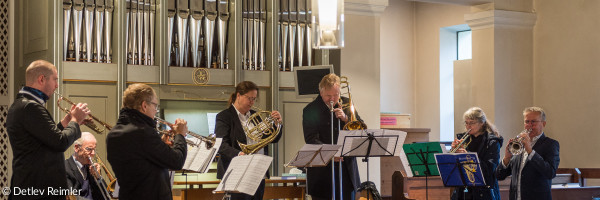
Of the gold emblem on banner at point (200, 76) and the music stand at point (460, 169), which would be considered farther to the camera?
the gold emblem on banner at point (200, 76)

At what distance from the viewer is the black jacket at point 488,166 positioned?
243 inches

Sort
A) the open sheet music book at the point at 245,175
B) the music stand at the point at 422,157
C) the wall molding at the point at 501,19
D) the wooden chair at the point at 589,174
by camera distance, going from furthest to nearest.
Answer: the wall molding at the point at 501,19, the wooden chair at the point at 589,174, the music stand at the point at 422,157, the open sheet music book at the point at 245,175

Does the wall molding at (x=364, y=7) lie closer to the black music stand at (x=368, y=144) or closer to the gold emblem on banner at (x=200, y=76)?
the gold emblem on banner at (x=200, y=76)

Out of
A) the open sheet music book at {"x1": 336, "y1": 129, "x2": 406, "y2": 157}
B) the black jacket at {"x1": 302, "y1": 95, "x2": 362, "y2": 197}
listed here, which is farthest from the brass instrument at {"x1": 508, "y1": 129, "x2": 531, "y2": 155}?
the black jacket at {"x1": 302, "y1": 95, "x2": 362, "y2": 197}

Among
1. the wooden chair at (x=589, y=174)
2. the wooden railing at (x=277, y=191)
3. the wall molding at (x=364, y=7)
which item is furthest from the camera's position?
the wooden chair at (x=589, y=174)

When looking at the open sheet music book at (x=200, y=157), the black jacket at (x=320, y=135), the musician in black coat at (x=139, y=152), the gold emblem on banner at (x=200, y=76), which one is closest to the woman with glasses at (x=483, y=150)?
the black jacket at (x=320, y=135)

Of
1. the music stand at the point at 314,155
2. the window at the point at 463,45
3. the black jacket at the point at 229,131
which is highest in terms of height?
the window at the point at 463,45

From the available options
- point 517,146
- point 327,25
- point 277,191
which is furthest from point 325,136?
point 517,146

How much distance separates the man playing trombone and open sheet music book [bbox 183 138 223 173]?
93cm

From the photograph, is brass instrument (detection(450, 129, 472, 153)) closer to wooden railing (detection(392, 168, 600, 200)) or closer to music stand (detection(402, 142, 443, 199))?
music stand (detection(402, 142, 443, 199))

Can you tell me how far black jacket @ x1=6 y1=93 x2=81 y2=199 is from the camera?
4.40 m

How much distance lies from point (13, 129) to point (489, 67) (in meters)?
7.67

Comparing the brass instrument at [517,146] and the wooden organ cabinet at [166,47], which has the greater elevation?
the wooden organ cabinet at [166,47]

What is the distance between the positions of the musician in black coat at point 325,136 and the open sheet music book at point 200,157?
4.18 feet
